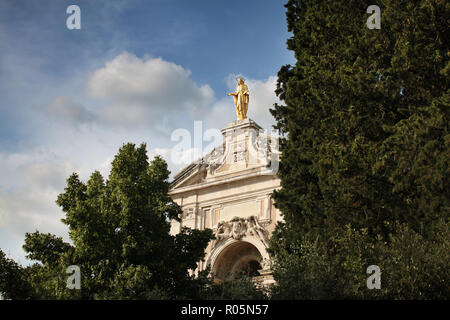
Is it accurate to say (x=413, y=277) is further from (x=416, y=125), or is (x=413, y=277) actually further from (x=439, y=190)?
(x=416, y=125)

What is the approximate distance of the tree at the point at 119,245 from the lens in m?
19.9

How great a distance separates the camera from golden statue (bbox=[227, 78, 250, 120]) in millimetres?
34750

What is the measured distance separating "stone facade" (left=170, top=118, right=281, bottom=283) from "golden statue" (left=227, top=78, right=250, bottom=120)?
686mm

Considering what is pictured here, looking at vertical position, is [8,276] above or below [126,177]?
below

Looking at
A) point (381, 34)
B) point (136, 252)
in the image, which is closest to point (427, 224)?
point (381, 34)

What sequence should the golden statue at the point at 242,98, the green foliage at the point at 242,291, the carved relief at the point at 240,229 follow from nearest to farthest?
the green foliage at the point at 242,291, the carved relief at the point at 240,229, the golden statue at the point at 242,98

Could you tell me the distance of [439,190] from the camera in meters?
18.1

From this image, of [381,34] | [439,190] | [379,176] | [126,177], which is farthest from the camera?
[126,177]

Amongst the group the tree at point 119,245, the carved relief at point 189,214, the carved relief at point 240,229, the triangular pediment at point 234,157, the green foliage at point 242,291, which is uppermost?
the triangular pediment at point 234,157

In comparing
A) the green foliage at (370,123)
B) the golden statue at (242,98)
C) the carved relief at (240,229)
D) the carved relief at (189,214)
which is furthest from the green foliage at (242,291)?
the golden statue at (242,98)

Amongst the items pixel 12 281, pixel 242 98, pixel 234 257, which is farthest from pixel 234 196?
pixel 12 281

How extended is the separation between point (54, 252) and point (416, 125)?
455 inches

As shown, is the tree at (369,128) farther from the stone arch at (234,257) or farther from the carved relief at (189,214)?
the carved relief at (189,214)

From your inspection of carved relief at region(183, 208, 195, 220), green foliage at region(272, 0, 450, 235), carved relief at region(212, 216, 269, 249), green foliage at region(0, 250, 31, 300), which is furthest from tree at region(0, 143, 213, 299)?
carved relief at region(183, 208, 195, 220)
